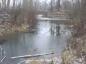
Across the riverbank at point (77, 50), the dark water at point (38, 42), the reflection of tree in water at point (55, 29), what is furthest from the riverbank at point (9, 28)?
the riverbank at point (77, 50)

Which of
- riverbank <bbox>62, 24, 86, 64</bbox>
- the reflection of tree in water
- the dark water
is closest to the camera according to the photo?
riverbank <bbox>62, 24, 86, 64</bbox>

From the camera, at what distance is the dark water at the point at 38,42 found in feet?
13.4

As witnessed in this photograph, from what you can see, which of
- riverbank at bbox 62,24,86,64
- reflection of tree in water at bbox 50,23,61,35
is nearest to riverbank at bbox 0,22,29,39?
reflection of tree in water at bbox 50,23,61,35

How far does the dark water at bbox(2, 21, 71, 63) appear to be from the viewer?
13.4 ft

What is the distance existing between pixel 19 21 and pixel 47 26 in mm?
636

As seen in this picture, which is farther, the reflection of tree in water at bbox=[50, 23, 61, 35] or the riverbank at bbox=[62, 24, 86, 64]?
the reflection of tree in water at bbox=[50, 23, 61, 35]

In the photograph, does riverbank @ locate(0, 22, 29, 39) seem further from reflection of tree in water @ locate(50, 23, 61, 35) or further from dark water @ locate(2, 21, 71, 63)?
reflection of tree in water @ locate(50, 23, 61, 35)

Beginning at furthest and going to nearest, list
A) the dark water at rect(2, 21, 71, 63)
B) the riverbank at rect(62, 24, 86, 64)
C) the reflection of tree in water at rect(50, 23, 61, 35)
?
1. the reflection of tree in water at rect(50, 23, 61, 35)
2. the dark water at rect(2, 21, 71, 63)
3. the riverbank at rect(62, 24, 86, 64)

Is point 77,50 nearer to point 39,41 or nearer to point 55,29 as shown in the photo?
point 39,41

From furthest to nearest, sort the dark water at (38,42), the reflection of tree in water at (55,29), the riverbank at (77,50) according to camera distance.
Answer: the reflection of tree in water at (55,29) → the dark water at (38,42) → the riverbank at (77,50)

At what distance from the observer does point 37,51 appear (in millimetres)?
4051

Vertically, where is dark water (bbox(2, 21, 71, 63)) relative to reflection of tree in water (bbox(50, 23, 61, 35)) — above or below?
below

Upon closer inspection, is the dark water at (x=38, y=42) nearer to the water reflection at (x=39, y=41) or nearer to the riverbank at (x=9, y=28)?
the water reflection at (x=39, y=41)

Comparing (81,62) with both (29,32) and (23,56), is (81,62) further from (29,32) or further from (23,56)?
(29,32)
